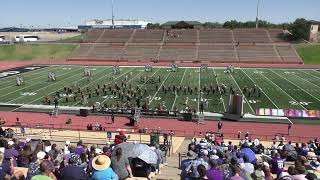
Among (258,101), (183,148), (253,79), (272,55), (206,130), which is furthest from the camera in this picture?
(272,55)

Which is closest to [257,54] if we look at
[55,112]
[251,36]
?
[251,36]

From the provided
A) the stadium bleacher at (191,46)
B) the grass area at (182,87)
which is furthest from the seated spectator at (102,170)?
the stadium bleacher at (191,46)

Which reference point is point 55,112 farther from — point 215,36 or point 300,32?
point 300,32

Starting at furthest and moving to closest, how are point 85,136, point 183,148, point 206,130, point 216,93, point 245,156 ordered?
point 216,93, point 206,130, point 85,136, point 183,148, point 245,156

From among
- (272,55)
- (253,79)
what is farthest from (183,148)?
(272,55)

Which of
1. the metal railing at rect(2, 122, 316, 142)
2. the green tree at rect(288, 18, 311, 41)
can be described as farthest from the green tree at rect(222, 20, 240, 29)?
the metal railing at rect(2, 122, 316, 142)

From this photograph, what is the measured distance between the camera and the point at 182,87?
4081cm

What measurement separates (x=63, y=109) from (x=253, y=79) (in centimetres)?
2550

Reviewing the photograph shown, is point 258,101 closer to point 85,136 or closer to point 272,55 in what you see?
point 85,136

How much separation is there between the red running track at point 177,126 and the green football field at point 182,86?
3.24 metres

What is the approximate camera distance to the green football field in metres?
34.8

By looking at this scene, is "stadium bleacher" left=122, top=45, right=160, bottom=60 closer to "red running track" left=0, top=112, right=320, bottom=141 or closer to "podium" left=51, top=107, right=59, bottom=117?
"podium" left=51, top=107, right=59, bottom=117

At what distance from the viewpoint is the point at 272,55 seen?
241 feet

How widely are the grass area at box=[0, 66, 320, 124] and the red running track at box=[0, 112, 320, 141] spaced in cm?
272
